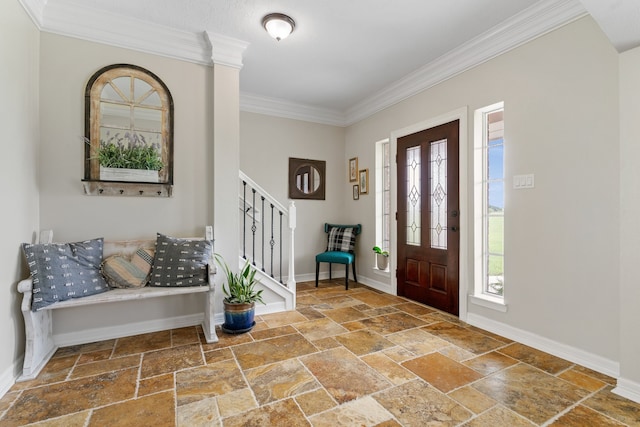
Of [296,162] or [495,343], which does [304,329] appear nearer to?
[495,343]

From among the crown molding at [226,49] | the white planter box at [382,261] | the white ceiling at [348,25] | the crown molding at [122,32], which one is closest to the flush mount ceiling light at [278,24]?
the white ceiling at [348,25]

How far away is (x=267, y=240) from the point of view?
15.7 ft

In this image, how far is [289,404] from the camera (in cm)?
185

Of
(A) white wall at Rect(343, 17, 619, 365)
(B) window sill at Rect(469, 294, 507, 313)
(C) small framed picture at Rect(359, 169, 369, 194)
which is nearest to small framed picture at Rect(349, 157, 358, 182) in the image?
(C) small framed picture at Rect(359, 169, 369, 194)

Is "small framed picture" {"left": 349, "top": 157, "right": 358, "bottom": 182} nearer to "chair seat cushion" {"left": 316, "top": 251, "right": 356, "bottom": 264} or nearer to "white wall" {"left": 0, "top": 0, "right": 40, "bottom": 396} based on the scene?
"chair seat cushion" {"left": 316, "top": 251, "right": 356, "bottom": 264}

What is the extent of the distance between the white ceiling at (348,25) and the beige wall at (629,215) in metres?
0.23

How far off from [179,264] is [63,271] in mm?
784

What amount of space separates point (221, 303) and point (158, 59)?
2.45 meters

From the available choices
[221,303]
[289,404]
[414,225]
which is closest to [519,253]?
[414,225]

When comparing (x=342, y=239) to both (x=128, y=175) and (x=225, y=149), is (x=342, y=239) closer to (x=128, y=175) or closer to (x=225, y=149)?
(x=225, y=149)

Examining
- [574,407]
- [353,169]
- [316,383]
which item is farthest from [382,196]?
[574,407]

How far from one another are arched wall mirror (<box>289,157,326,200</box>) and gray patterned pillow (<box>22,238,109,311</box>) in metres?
2.89

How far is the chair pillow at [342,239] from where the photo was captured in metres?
4.89

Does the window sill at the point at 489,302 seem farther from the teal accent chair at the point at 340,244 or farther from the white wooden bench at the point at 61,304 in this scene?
the white wooden bench at the point at 61,304
